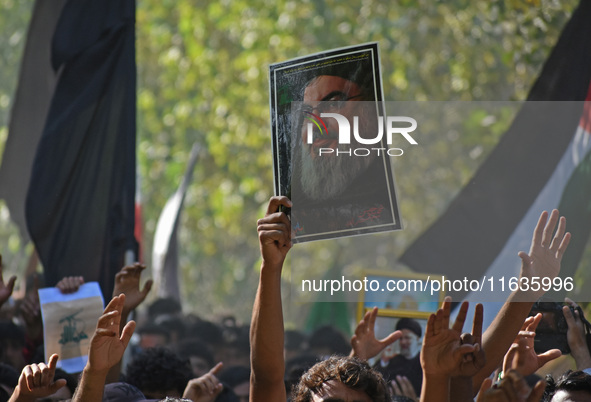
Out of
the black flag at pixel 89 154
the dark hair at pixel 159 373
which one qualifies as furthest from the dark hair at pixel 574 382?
the black flag at pixel 89 154

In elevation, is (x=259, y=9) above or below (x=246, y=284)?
above

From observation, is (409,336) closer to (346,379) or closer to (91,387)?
(346,379)

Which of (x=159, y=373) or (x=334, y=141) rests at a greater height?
(x=334, y=141)

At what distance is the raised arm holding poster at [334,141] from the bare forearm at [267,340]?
359 mm

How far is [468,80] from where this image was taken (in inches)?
543

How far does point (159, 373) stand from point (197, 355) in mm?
2112

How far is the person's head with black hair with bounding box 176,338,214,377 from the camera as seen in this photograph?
20.6 ft

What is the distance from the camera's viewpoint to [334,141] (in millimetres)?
3578

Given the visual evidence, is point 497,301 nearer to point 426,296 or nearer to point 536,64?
point 426,296

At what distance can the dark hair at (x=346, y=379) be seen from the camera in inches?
123

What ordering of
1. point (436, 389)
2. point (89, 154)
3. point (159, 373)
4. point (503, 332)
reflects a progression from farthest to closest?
point (89, 154) → point (159, 373) → point (503, 332) → point (436, 389)

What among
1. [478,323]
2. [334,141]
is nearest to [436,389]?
[478,323]

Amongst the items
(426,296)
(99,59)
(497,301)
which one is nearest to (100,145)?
(99,59)

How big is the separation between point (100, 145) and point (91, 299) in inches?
51.3
